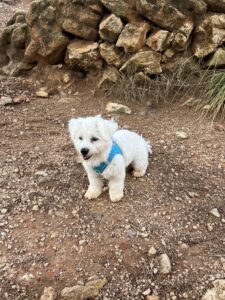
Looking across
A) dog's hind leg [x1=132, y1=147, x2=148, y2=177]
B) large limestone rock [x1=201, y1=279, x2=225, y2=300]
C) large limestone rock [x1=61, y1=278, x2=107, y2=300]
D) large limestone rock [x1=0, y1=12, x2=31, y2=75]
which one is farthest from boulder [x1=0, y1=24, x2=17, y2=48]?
large limestone rock [x1=201, y1=279, x2=225, y2=300]

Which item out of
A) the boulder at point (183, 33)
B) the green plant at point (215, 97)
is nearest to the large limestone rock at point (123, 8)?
the boulder at point (183, 33)

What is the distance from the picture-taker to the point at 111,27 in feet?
17.3

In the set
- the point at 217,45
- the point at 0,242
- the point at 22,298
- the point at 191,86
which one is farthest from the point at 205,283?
the point at 217,45

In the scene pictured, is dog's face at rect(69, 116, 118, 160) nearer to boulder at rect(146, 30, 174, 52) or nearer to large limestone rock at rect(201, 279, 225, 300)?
large limestone rock at rect(201, 279, 225, 300)

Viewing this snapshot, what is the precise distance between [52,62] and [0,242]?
3.35 meters

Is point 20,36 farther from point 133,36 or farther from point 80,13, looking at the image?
point 133,36

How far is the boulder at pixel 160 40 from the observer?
5.18 m

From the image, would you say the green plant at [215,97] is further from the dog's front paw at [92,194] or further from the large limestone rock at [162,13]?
the dog's front paw at [92,194]

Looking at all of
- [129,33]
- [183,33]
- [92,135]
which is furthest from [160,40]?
[92,135]

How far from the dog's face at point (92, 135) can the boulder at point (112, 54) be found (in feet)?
7.26

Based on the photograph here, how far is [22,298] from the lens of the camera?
2.85 m

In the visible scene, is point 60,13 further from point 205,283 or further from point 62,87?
point 205,283

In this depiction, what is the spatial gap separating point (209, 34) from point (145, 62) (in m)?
0.95

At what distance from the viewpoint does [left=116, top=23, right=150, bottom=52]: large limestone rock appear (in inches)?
205
